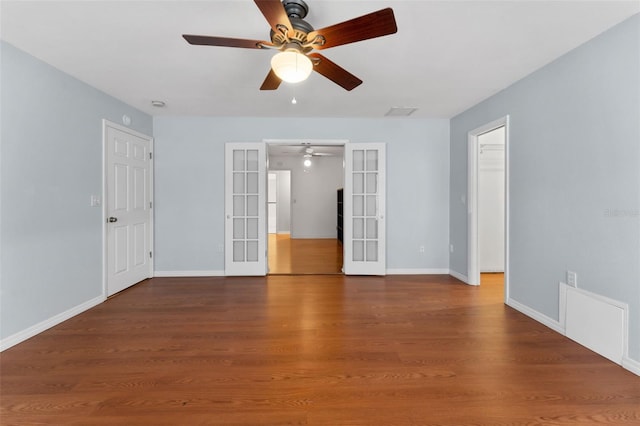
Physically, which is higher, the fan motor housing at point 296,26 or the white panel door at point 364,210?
the fan motor housing at point 296,26

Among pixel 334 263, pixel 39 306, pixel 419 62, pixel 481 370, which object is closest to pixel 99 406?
pixel 39 306

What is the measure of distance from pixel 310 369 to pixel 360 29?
7.12ft

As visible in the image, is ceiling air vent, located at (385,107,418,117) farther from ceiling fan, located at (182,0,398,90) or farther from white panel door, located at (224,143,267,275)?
ceiling fan, located at (182,0,398,90)

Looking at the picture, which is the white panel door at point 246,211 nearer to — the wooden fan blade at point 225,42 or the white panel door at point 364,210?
the white panel door at point 364,210

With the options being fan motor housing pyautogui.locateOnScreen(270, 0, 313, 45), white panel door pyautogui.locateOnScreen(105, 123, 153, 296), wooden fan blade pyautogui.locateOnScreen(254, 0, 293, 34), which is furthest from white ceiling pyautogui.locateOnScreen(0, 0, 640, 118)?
white panel door pyautogui.locateOnScreen(105, 123, 153, 296)

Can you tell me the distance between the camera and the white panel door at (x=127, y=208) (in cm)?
357

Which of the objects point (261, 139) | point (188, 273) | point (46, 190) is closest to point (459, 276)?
point (261, 139)

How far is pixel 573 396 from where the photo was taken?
1756 mm

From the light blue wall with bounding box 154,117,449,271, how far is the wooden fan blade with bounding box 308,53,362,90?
223 cm

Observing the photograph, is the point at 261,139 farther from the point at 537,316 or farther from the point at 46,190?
the point at 537,316

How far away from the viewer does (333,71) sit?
2.18 metres

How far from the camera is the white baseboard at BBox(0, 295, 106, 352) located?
2.35 m

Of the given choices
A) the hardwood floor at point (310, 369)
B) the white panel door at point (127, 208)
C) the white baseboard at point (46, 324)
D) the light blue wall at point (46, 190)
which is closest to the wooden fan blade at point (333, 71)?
the hardwood floor at point (310, 369)

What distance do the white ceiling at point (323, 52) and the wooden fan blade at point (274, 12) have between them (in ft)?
1.30
